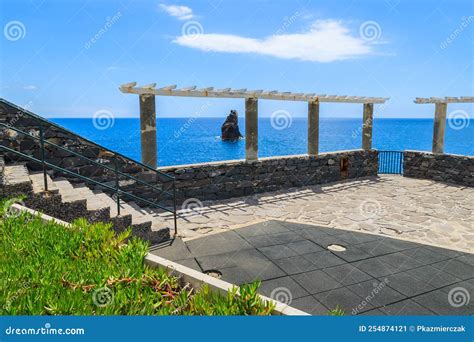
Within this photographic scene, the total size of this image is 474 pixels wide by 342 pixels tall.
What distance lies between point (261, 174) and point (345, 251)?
4.89 metres

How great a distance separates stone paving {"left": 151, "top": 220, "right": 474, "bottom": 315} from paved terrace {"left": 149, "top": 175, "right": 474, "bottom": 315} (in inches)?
0.6

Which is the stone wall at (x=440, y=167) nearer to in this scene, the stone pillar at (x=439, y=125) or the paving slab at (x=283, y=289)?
the stone pillar at (x=439, y=125)

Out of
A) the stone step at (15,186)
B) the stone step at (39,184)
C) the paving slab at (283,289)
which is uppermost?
the stone step at (15,186)

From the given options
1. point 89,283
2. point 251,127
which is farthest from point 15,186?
point 251,127

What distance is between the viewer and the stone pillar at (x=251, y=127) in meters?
10.1

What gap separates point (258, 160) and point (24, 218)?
6996 millimetres

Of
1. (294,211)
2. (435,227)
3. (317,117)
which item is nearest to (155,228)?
(294,211)

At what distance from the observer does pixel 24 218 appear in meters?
4.40

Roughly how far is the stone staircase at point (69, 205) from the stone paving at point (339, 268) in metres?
0.44

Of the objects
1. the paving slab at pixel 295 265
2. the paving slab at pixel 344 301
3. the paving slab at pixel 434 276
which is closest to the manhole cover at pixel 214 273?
the paving slab at pixel 295 265

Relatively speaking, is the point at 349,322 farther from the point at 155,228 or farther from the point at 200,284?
the point at 155,228

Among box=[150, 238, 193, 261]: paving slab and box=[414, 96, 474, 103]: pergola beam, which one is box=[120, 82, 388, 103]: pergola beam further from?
box=[150, 238, 193, 261]: paving slab

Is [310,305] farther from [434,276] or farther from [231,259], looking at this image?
[434,276]

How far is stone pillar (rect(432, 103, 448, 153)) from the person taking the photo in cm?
1258
